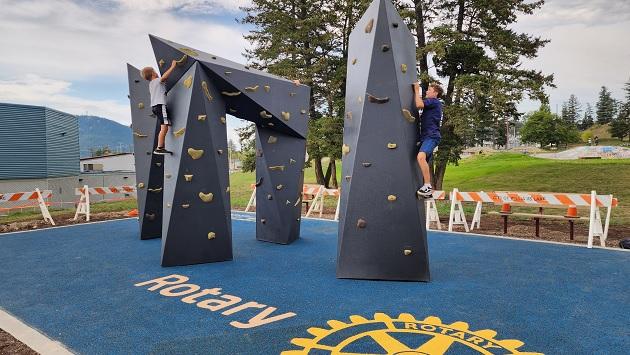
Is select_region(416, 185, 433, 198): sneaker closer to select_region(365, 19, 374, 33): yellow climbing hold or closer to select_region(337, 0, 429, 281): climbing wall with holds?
select_region(337, 0, 429, 281): climbing wall with holds

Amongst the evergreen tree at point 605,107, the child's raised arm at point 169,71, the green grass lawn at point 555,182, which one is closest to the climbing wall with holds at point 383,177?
the child's raised arm at point 169,71

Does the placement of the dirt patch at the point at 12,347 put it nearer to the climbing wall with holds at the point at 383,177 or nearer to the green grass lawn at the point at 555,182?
the climbing wall with holds at the point at 383,177

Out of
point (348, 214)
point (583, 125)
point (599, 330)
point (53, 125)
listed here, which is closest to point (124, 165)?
point (53, 125)

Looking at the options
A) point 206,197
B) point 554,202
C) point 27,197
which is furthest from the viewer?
point 27,197

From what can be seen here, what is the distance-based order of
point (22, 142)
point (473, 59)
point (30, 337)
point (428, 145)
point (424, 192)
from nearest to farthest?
point (30, 337), point (424, 192), point (428, 145), point (473, 59), point (22, 142)

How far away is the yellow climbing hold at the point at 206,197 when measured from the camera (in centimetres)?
677

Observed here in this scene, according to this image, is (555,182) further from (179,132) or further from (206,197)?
(179,132)

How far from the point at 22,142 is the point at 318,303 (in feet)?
78.5

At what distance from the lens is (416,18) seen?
16.3 m

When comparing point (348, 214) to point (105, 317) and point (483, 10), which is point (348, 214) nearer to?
point (105, 317)

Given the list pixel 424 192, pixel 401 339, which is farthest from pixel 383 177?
pixel 401 339

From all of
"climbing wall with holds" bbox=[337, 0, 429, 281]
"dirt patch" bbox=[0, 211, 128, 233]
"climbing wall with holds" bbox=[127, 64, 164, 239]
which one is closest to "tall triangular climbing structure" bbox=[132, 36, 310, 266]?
"climbing wall with holds" bbox=[337, 0, 429, 281]

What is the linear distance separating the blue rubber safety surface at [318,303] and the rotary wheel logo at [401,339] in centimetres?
2

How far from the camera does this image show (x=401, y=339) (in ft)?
11.8
